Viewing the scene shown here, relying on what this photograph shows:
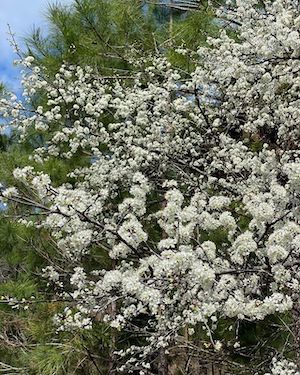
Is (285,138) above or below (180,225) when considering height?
above

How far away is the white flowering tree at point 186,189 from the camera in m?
2.90

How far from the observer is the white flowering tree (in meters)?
2.90

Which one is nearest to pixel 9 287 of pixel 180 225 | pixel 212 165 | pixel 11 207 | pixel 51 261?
pixel 51 261

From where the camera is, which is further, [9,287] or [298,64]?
[9,287]

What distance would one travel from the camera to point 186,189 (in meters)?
4.59

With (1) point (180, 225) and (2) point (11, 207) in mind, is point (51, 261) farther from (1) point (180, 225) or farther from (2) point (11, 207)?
(1) point (180, 225)

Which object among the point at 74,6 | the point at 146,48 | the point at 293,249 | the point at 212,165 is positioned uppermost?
the point at 74,6

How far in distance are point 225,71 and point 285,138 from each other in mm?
657

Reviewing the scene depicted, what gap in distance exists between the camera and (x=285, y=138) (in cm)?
396

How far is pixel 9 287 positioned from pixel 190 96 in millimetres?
2392

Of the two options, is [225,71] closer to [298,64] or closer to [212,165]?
[298,64]

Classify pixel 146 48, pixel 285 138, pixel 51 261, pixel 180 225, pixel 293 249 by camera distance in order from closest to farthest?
1. pixel 293 249
2. pixel 180 225
3. pixel 285 138
4. pixel 51 261
5. pixel 146 48

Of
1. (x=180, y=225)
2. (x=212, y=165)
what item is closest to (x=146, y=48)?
(x=212, y=165)

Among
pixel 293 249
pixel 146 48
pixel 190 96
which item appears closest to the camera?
pixel 293 249
